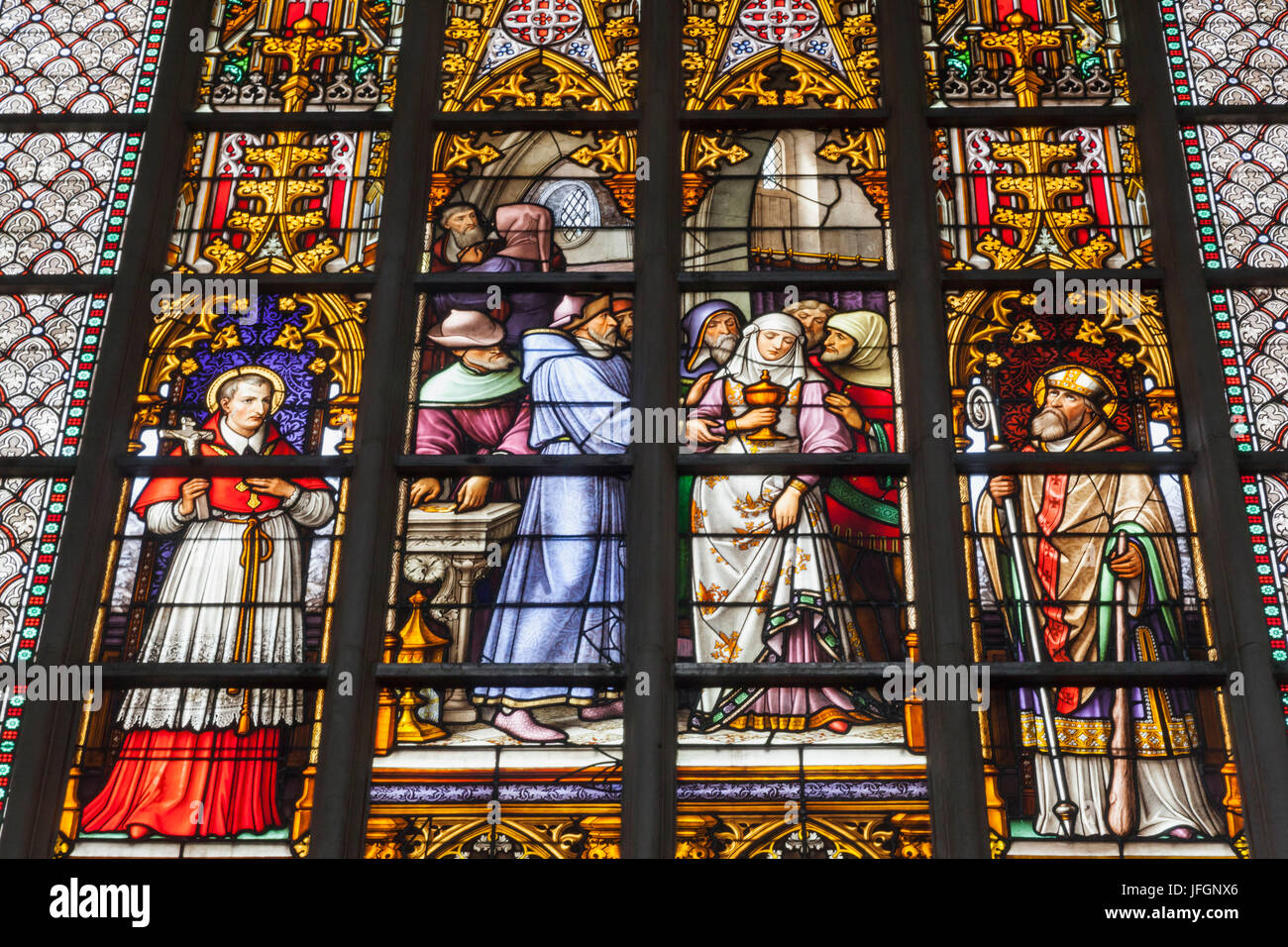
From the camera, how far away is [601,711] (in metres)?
7.93

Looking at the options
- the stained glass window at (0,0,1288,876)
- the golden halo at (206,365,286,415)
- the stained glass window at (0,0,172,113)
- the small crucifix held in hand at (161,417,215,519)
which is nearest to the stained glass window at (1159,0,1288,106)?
the stained glass window at (0,0,1288,876)

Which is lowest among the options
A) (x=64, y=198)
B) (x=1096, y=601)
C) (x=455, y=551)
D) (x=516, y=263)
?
(x=1096, y=601)

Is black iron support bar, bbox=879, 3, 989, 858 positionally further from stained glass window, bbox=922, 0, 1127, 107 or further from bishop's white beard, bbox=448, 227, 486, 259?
bishop's white beard, bbox=448, 227, 486, 259

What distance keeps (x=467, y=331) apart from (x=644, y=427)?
1103 millimetres

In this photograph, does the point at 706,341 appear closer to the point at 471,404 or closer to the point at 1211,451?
the point at 471,404

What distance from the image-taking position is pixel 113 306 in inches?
350

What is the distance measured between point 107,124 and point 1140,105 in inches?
213

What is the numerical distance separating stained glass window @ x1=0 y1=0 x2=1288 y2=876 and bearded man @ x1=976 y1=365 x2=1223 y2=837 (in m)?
0.02

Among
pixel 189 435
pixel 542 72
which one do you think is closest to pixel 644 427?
pixel 189 435

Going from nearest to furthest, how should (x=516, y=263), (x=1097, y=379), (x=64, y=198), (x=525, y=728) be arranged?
(x=525, y=728) → (x=1097, y=379) → (x=516, y=263) → (x=64, y=198)

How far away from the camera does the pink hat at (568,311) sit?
29.5ft

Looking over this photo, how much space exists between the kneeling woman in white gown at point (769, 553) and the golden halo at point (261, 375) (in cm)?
195

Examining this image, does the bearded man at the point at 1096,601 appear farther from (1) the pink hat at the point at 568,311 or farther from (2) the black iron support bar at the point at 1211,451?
(1) the pink hat at the point at 568,311

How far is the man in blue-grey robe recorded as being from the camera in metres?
7.98
